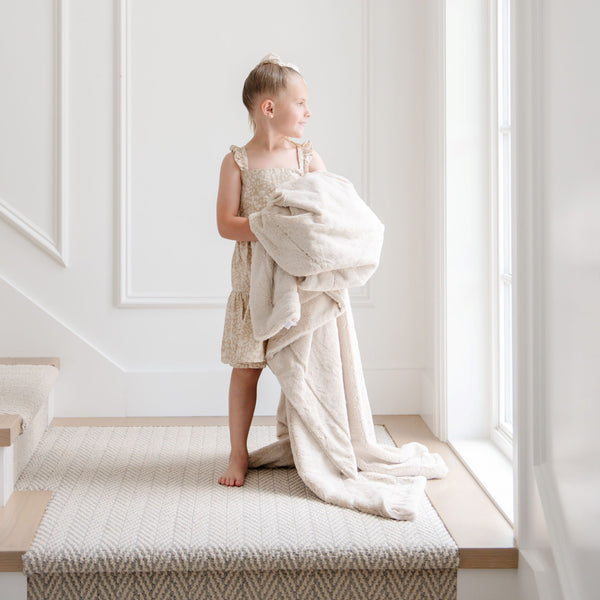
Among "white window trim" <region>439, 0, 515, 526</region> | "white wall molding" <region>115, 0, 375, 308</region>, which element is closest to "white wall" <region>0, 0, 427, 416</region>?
"white wall molding" <region>115, 0, 375, 308</region>

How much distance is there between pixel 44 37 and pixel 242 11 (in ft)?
2.27

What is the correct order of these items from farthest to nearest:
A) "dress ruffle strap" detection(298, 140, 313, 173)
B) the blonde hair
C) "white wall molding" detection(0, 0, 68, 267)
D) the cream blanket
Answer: "white wall molding" detection(0, 0, 68, 267) → "dress ruffle strap" detection(298, 140, 313, 173) → the blonde hair → the cream blanket

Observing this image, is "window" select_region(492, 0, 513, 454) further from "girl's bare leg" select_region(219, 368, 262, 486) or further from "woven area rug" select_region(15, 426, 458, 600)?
"girl's bare leg" select_region(219, 368, 262, 486)

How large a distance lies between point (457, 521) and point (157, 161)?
167 centimetres

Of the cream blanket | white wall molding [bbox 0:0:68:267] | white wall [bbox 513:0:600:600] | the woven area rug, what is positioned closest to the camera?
white wall [bbox 513:0:600:600]

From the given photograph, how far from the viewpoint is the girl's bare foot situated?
220cm

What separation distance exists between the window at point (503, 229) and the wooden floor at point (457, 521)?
0.72 ft

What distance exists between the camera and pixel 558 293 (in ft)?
5.26

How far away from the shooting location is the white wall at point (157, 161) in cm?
292

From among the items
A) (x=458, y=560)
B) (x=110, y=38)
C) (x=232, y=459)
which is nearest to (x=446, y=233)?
(x=232, y=459)

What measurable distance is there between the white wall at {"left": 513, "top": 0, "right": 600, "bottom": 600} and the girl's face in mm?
625

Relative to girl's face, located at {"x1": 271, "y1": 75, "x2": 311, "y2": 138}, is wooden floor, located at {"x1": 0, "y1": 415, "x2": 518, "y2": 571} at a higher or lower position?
lower

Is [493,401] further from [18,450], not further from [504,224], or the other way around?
[18,450]

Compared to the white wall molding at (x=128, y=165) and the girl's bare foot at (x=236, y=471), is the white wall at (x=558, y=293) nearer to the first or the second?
the girl's bare foot at (x=236, y=471)
